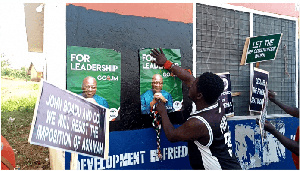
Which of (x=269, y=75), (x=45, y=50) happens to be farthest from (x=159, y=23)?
(x=269, y=75)

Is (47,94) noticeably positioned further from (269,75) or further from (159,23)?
(269,75)

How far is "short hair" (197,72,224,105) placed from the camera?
2.45 m

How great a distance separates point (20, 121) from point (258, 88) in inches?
296

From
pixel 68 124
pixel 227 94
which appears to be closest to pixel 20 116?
pixel 227 94

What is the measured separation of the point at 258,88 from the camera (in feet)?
13.9

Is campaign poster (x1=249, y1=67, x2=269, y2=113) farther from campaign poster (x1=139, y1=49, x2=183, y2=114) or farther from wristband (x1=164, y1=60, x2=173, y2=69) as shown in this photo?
wristband (x1=164, y1=60, x2=173, y2=69)

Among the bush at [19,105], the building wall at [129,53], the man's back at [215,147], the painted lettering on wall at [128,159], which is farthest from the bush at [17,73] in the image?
the man's back at [215,147]

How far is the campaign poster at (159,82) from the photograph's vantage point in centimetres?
337

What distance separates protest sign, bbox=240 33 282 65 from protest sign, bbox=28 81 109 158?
2969 millimetres

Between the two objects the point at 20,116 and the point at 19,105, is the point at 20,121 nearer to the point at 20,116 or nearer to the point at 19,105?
the point at 20,116

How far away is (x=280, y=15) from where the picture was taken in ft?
15.6

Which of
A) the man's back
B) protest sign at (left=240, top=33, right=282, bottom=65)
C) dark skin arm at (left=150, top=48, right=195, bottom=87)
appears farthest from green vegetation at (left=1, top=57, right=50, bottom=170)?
protest sign at (left=240, top=33, right=282, bottom=65)

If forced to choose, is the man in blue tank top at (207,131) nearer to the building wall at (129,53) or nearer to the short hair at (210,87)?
the short hair at (210,87)

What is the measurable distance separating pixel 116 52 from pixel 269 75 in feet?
10.1
